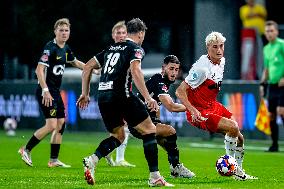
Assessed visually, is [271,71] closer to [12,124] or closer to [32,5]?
[12,124]

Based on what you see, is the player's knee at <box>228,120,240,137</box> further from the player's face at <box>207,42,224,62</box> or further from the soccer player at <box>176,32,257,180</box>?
the player's face at <box>207,42,224,62</box>

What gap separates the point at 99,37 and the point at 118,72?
1902cm

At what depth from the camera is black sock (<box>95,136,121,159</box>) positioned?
13.1 metres

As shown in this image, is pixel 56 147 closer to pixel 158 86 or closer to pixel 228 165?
pixel 158 86

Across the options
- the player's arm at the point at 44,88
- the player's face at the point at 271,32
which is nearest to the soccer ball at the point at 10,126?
the player's face at the point at 271,32

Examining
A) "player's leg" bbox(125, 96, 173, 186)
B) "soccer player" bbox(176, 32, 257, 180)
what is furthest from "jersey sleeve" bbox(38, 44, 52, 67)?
"player's leg" bbox(125, 96, 173, 186)

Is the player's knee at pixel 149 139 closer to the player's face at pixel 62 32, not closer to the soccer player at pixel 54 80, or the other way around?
the soccer player at pixel 54 80

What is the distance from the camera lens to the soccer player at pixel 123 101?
42.1 feet

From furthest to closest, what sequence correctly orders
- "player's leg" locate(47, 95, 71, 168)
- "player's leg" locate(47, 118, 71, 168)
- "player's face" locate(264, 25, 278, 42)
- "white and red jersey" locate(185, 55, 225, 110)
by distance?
"player's face" locate(264, 25, 278, 42), "player's leg" locate(47, 95, 71, 168), "player's leg" locate(47, 118, 71, 168), "white and red jersey" locate(185, 55, 225, 110)

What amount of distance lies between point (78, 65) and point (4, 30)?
16.4m

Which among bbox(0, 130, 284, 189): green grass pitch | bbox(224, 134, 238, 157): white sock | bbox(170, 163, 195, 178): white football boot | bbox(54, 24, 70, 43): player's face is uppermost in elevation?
bbox(54, 24, 70, 43): player's face

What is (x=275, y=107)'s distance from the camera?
20578 millimetres

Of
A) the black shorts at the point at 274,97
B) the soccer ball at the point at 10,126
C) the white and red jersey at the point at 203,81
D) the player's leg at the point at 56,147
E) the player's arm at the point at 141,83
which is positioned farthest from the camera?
the soccer ball at the point at 10,126

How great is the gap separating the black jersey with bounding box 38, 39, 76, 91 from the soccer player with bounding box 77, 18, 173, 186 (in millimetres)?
→ 3790
